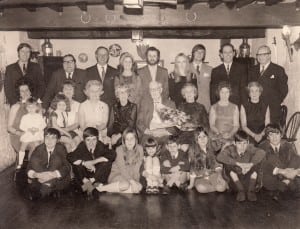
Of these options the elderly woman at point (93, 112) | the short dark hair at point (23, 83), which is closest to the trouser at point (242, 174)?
the elderly woman at point (93, 112)

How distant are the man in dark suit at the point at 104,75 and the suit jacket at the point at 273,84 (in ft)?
7.16

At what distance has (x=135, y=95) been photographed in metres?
6.13

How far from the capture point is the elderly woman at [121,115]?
5.73 metres

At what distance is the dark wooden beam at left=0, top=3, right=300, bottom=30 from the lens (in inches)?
224

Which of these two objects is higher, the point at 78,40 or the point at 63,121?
the point at 78,40

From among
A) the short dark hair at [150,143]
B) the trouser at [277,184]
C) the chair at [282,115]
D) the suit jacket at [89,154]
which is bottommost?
the trouser at [277,184]

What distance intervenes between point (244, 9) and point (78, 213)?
365 centimetres

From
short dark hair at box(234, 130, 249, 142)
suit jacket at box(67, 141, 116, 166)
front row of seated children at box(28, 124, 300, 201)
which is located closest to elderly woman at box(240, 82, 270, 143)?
front row of seated children at box(28, 124, 300, 201)

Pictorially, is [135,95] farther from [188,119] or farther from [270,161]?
[270,161]

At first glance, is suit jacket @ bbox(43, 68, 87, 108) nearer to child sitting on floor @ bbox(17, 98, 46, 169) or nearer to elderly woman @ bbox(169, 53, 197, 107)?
child sitting on floor @ bbox(17, 98, 46, 169)

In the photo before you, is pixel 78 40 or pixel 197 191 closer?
pixel 197 191

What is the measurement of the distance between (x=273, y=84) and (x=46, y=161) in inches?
141

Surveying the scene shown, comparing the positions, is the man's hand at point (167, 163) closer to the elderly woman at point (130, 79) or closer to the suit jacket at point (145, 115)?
the suit jacket at point (145, 115)

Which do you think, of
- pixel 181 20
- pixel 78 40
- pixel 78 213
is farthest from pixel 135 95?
pixel 78 40
